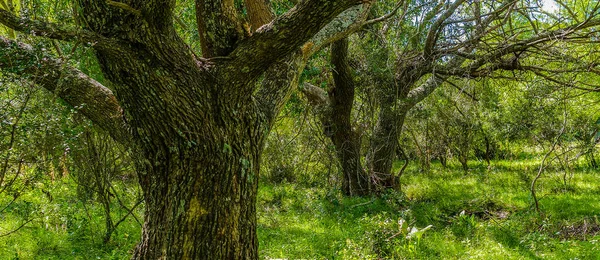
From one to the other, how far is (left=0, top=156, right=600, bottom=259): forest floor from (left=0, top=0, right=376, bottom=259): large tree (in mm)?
2117

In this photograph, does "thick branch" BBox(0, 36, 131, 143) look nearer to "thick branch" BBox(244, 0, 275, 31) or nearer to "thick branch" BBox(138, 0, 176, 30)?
"thick branch" BBox(138, 0, 176, 30)

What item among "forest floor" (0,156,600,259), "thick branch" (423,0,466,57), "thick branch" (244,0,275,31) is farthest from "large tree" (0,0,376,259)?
"thick branch" (423,0,466,57)

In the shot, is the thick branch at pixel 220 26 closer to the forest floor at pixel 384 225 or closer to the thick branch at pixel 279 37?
the thick branch at pixel 279 37

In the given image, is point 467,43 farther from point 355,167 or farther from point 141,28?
point 141,28

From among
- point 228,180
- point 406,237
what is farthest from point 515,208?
point 228,180

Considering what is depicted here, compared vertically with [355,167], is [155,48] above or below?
above

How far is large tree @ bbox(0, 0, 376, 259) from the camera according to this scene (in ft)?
9.55

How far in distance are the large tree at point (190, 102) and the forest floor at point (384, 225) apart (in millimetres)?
2117

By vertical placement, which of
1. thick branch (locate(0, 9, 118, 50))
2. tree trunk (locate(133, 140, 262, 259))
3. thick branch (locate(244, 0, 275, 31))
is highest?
thick branch (locate(244, 0, 275, 31))

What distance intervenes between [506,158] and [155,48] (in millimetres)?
15560

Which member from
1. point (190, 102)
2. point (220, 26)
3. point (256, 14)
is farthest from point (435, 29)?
point (190, 102)

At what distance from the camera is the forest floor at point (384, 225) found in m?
5.61

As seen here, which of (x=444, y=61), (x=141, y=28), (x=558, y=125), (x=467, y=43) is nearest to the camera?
(x=141, y=28)

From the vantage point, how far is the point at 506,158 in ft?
52.0
